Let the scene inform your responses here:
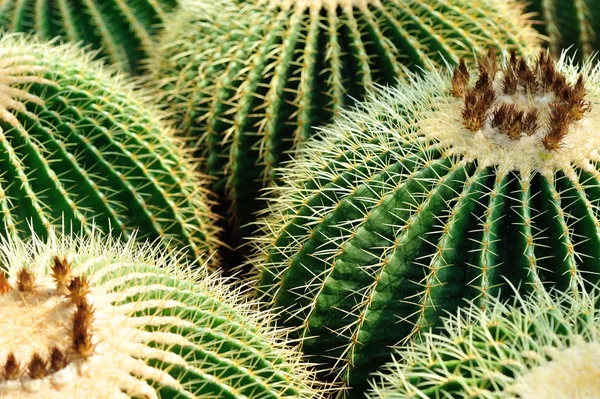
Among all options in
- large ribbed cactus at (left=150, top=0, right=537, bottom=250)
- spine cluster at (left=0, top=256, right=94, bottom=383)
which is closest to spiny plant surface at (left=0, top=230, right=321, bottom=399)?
spine cluster at (left=0, top=256, right=94, bottom=383)

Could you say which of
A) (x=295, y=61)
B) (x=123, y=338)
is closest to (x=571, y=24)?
(x=295, y=61)

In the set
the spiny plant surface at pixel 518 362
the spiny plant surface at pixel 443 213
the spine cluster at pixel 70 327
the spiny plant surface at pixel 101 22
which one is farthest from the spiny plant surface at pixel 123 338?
the spiny plant surface at pixel 101 22

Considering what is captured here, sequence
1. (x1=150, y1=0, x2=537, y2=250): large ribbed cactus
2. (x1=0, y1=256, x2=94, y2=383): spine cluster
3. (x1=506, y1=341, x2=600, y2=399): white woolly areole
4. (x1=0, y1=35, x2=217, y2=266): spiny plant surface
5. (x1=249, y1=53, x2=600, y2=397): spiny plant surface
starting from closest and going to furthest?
(x1=506, y1=341, x2=600, y2=399): white woolly areole < (x1=0, y1=256, x2=94, y2=383): spine cluster < (x1=249, y1=53, x2=600, y2=397): spiny plant surface < (x1=0, y1=35, x2=217, y2=266): spiny plant surface < (x1=150, y1=0, x2=537, y2=250): large ribbed cactus

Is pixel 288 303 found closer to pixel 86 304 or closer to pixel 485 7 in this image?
pixel 86 304

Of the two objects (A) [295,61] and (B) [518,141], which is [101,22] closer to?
(A) [295,61]

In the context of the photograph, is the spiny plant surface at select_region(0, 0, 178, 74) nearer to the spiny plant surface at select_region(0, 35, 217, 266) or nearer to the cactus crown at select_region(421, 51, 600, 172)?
the spiny plant surface at select_region(0, 35, 217, 266)

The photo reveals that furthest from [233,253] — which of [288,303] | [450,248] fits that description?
[450,248]
